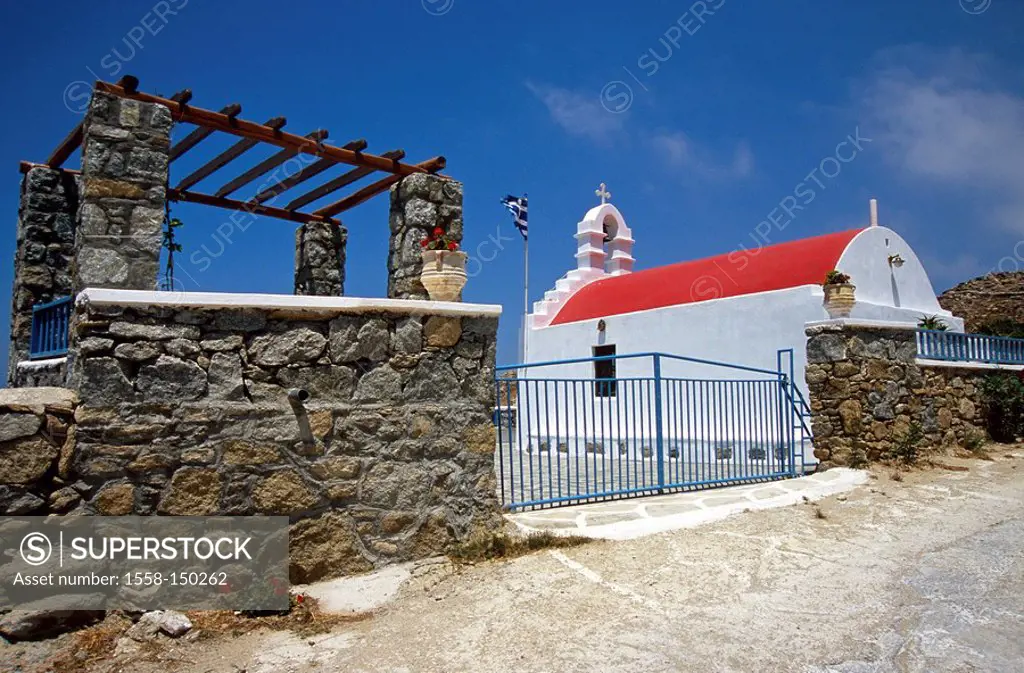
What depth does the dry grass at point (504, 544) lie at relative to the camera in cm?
501

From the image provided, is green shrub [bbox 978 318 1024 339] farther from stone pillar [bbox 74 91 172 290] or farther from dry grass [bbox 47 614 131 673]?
dry grass [bbox 47 614 131 673]

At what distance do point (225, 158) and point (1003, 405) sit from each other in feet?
37.7

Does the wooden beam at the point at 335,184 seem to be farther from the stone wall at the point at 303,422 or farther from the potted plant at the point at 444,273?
the stone wall at the point at 303,422

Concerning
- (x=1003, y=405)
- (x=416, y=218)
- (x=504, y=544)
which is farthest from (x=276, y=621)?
(x=1003, y=405)

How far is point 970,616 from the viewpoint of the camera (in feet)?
12.9

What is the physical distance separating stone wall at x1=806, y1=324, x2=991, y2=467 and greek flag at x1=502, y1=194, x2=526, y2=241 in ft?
41.2

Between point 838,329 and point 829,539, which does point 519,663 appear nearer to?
point 829,539

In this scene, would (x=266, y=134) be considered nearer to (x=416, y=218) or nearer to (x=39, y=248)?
(x=416, y=218)

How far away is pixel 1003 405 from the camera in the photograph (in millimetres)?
10406

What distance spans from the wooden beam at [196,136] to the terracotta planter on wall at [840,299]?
755 cm

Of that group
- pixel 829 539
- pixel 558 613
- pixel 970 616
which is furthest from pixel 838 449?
pixel 558 613

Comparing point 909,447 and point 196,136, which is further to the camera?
point 909,447

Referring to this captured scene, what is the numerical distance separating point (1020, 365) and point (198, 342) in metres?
12.6

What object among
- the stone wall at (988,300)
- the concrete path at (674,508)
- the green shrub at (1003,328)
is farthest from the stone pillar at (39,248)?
the stone wall at (988,300)
